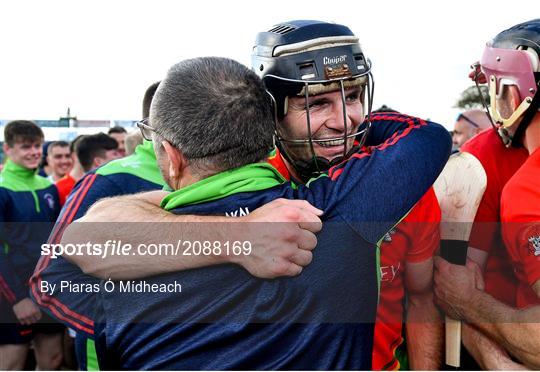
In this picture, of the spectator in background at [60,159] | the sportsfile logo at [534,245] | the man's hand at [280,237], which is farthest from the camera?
the spectator in background at [60,159]

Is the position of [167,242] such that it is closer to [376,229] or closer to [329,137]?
[376,229]

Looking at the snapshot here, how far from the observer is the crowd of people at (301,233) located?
5.01ft

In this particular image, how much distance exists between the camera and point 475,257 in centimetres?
225

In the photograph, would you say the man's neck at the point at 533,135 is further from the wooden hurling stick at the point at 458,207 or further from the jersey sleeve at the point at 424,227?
the jersey sleeve at the point at 424,227

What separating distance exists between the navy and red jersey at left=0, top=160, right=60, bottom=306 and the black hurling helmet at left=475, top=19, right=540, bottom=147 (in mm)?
4277

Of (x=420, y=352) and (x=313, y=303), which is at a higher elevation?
(x=313, y=303)

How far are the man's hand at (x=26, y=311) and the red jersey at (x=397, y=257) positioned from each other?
4.02 meters

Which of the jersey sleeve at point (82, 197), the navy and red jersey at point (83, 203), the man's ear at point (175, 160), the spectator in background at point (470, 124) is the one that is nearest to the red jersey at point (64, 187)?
the navy and red jersey at point (83, 203)

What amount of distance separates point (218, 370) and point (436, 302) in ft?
3.18

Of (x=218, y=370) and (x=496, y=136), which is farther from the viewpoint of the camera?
(x=496, y=136)

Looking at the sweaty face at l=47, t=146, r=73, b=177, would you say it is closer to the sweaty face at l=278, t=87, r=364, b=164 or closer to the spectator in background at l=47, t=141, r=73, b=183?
the spectator in background at l=47, t=141, r=73, b=183

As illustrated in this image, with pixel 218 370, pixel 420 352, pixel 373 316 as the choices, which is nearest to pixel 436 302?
pixel 420 352

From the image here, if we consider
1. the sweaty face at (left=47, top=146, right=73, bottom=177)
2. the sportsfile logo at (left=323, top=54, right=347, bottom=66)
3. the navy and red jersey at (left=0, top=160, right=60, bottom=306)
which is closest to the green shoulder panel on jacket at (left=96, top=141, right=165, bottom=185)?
the sportsfile logo at (left=323, top=54, right=347, bottom=66)

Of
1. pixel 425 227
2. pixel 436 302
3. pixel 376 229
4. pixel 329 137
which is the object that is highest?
pixel 329 137
